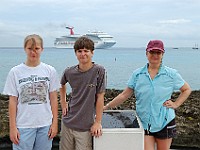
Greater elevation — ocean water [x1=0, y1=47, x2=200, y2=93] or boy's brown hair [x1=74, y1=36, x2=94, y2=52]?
boy's brown hair [x1=74, y1=36, x2=94, y2=52]

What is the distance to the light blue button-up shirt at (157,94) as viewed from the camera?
2908 millimetres

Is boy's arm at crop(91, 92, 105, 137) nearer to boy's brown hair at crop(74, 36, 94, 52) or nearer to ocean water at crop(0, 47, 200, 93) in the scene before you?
boy's brown hair at crop(74, 36, 94, 52)

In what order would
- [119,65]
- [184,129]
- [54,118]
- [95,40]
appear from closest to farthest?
[54,118] → [184,129] → [119,65] → [95,40]

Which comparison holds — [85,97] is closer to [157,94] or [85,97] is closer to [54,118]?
[54,118]

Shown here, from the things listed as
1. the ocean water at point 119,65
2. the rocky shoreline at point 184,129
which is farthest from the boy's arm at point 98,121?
the ocean water at point 119,65

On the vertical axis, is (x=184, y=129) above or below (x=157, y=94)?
below

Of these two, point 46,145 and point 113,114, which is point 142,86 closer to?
point 113,114

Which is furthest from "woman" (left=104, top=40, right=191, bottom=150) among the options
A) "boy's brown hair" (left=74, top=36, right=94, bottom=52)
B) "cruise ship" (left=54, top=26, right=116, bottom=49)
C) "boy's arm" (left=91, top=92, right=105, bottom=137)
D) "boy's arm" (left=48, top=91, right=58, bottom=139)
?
"cruise ship" (left=54, top=26, right=116, bottom=49)

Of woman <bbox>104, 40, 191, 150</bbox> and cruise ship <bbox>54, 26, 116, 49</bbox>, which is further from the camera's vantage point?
cruise ship <bbox>54, 26, 116, 49</bbox>

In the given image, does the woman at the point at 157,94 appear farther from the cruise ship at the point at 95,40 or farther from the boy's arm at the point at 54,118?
the cruise ship at the point at 95,40

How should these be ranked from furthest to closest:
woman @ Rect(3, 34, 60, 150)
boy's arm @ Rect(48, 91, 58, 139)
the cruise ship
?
the cruise ship < boy's arm @ Rect(48, 91, 58, 139) < woman @ Rect(3, 34, 60, 150)

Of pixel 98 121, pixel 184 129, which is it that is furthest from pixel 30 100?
pixel 184 129

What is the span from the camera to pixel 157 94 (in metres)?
2.90

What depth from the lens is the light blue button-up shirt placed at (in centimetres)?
291
